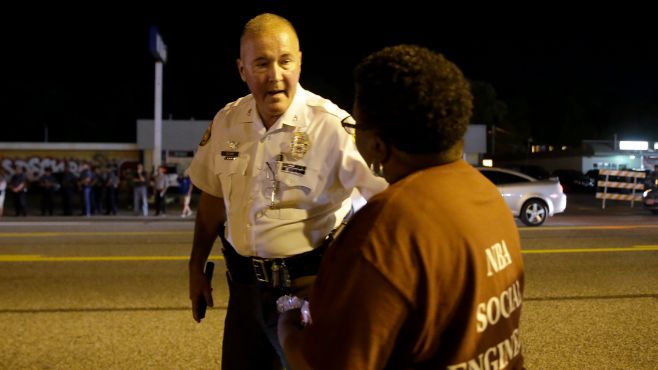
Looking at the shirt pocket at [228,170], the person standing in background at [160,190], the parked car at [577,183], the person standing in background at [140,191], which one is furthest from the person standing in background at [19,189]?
the parked car at [577,183]

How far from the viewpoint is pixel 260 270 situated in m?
2.30

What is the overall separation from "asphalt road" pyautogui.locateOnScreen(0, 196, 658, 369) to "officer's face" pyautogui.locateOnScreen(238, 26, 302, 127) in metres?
2.56

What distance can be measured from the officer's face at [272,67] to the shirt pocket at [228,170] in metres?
0.22

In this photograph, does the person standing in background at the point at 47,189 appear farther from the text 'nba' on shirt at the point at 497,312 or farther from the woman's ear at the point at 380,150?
the text 'nba' on shirt at the point at 497,312

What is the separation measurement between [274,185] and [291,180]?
69mm

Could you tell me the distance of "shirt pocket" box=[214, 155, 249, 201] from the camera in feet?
7.84

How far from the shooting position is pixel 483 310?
132 cm

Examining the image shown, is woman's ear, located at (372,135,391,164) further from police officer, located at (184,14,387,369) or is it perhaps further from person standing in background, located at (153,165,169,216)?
person standing in background, located at (153,165,169,216)

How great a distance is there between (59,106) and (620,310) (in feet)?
190

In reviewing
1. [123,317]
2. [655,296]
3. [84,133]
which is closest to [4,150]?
[84,133]

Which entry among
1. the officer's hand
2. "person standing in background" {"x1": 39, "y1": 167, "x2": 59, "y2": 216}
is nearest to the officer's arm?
the officer's hand

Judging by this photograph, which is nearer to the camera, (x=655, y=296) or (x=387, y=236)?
(x=387, y=236)

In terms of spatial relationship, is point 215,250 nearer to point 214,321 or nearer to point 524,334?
point 214,321

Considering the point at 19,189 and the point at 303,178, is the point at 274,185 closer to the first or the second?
the point at 303,178
